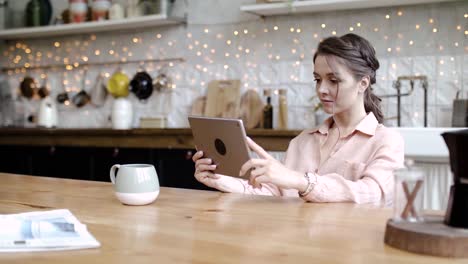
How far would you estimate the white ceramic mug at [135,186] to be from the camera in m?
1.54

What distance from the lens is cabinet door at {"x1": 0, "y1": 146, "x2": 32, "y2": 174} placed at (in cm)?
432

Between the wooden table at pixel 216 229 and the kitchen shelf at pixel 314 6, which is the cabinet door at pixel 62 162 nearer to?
the kitchen shelf at pixel 314 6

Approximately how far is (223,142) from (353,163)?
48cm

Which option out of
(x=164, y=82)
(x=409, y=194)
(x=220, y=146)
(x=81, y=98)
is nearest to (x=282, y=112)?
(x=164, y=82)

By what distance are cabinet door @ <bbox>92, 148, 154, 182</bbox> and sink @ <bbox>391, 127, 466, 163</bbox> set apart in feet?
5.38

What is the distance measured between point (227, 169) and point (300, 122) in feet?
7.11

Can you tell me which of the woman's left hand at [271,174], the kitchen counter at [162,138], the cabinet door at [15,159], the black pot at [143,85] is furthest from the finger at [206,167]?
the cabinet door at [15,159]

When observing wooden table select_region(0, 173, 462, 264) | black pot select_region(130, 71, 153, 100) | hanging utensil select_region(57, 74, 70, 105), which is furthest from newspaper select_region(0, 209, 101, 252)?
hanging utensil select_region(57, 74, 70, 105)

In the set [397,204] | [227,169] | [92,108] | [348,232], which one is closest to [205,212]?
[227,169]

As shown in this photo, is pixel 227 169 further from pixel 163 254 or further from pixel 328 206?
pixel 163 254

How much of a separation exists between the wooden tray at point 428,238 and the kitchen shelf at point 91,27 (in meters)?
3.18

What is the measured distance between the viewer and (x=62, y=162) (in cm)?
417

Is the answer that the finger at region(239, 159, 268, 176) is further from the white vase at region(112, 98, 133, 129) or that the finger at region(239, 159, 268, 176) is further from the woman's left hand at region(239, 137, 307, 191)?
the white vase at region(112, 98, 133, 129)

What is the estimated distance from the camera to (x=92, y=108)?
4.61 metres
